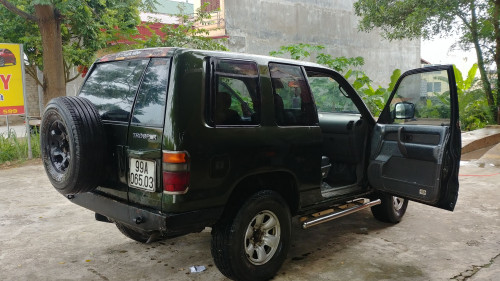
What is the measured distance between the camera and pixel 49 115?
3393 mm

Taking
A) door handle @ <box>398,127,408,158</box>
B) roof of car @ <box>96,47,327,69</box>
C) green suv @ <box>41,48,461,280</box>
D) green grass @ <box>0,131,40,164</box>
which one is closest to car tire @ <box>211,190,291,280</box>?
green suv @ <box>41,48,461,280</box>

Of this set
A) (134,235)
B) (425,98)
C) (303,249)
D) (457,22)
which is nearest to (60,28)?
(134,235)

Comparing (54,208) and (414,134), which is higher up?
(414,134)

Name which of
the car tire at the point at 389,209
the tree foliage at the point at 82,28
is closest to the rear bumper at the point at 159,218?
the car tire at the point at 389,209

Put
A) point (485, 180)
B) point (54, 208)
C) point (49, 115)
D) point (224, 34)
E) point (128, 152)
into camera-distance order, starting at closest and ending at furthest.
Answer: point (128, 152), point (49, 115), point (54, 208), point (485, 180), point (224, 34)

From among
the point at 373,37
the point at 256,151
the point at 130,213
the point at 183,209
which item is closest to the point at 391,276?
the point at 256,151

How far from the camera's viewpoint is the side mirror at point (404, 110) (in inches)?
166

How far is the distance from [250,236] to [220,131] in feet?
3.03

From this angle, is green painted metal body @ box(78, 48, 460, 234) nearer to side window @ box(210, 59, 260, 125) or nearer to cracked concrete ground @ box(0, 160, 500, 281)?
side window @ box(210, 59, 260, 125)

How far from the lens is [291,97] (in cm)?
374

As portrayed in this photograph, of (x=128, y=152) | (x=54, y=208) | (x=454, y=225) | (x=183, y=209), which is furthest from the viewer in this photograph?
(x=54, y=208)

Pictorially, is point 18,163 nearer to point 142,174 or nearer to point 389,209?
point 142,174

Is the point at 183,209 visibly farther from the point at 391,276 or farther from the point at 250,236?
the point at 391,276

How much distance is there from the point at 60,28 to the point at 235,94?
337 inches
